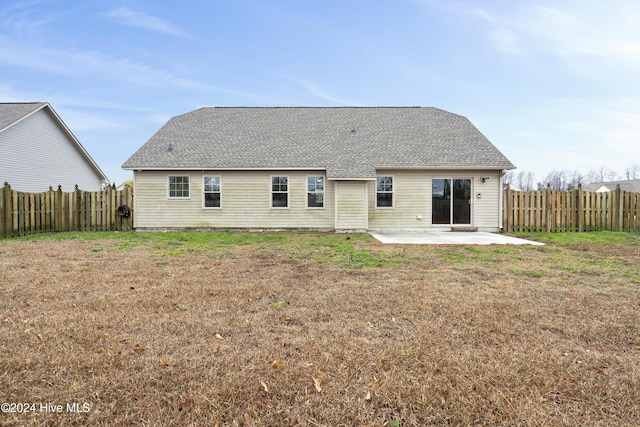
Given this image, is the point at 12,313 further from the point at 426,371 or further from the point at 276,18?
the point at 276,18

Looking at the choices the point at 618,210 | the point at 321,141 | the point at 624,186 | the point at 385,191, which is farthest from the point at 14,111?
the point at 624,186

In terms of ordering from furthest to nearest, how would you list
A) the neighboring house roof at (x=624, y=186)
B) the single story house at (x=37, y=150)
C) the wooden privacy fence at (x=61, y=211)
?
the neighboring house roof at (x=624, y=186) → the single story house at (x=37, y=150) → the wooden privacy fence at (x=61, y=211)

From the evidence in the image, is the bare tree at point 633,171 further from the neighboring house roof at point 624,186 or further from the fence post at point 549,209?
the fence post at point 549,209

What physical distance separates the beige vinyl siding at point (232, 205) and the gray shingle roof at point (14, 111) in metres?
9.52

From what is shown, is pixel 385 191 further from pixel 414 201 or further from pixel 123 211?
pixel 123 211

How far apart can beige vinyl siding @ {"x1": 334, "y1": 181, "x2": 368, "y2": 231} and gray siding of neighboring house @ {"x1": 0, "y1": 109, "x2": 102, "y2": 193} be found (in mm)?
17954

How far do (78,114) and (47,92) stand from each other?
13.9 ft

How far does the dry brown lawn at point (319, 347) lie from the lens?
210cm

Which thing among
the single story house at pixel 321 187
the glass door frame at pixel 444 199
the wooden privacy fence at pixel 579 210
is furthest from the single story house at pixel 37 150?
the wooden privacy fence at pixel 579 210

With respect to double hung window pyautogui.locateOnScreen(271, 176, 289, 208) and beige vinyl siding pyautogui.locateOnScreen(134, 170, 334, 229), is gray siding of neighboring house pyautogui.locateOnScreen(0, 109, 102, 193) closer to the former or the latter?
beige vinyl siding pyautogui.locateOnScreen(134, 170, 334, 229)

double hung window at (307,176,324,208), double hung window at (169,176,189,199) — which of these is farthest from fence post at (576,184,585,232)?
double hung window at (169,176,189,199)

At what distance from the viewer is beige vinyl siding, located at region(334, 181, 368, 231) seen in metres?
13.8

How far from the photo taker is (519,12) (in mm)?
12953

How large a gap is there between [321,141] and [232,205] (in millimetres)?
5397
